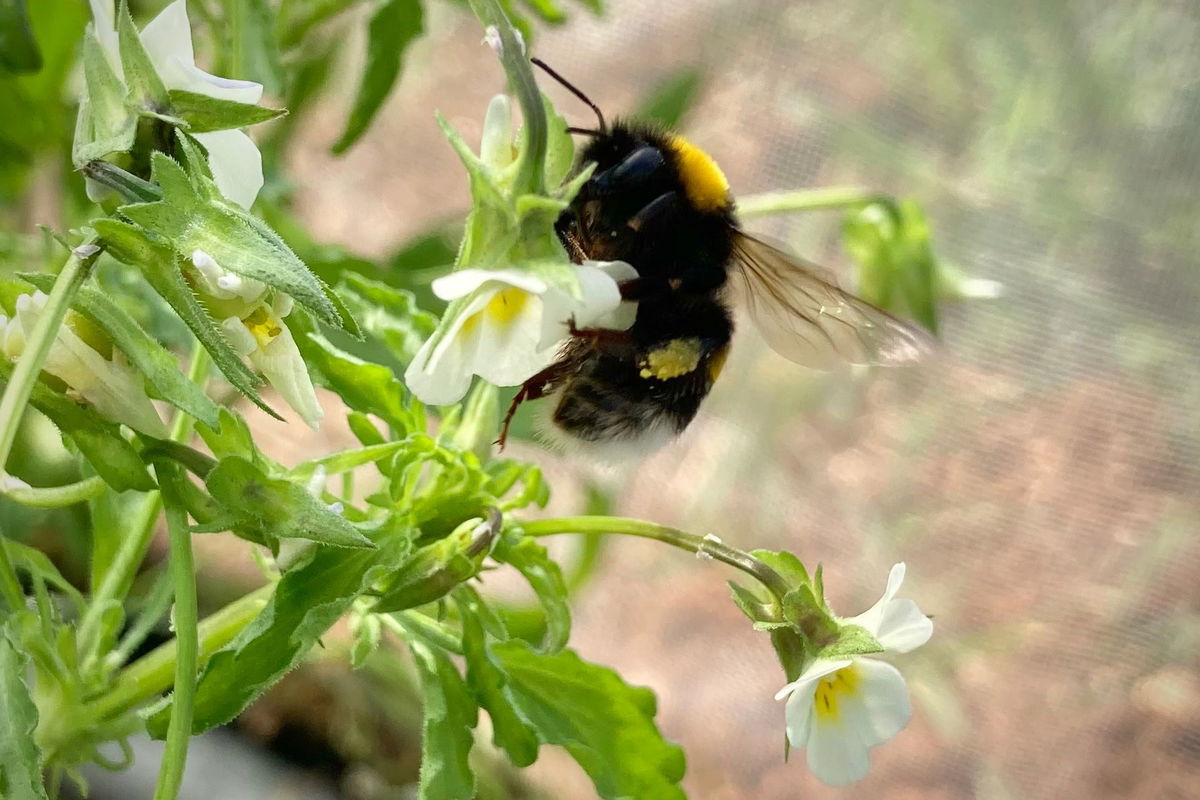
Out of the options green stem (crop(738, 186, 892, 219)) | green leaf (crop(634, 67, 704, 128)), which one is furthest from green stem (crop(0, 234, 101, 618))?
green leaf (crop(634, 67, 704, 128))

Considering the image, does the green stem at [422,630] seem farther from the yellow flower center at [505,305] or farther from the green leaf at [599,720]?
the yellow flower center at [505,305]

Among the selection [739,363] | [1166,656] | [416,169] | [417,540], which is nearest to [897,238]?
[417,540]

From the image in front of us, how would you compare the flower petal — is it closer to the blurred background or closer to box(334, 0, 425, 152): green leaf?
box(334, 0, 425, 152): green leaf

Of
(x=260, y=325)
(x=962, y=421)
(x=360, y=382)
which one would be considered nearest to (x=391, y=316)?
(x=360, y=382)

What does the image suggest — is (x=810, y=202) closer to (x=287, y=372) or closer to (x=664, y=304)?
(x=664, y=304)

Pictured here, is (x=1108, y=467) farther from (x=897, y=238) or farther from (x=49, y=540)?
(x=49, y=540)
